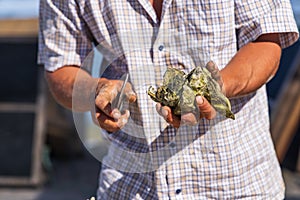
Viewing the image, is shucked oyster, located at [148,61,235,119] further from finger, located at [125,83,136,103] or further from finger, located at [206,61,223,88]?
finger, located at [125,83,136,103]

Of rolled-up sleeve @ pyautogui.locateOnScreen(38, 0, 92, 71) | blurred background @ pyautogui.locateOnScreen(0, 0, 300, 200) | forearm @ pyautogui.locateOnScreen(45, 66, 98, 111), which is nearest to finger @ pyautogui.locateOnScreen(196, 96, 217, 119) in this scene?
forearm @ pyautogui.locateOnScreen(45, 66, 98, 111)

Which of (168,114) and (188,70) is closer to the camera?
(168,114)

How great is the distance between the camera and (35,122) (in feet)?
14.9

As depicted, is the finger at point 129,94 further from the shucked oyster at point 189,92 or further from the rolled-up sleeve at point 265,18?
the rolled-up sleeve at point 265,18

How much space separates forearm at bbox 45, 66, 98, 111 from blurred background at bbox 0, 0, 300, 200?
102 inches

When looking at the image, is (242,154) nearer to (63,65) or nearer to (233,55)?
(233,55)

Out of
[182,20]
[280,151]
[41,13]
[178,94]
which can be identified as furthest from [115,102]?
[280,151]

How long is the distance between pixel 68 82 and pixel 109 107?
1.10ft

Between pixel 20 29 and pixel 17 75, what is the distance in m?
0.38

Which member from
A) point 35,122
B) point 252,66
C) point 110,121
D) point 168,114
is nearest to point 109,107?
point 110,121

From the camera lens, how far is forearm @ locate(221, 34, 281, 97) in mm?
1463

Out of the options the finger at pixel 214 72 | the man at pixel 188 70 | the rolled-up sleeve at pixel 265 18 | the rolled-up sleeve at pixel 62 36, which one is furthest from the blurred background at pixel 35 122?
the finger at pixel 214 72

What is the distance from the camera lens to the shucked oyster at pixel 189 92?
1.28m

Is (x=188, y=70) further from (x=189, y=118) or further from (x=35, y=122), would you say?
(x=35, y=122)
